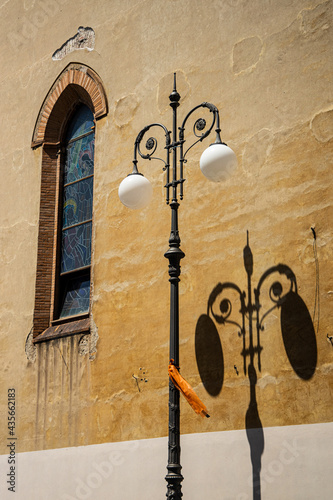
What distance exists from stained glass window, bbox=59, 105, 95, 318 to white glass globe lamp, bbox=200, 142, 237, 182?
401 cm

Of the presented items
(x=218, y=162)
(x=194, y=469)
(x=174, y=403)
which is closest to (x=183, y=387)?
(x=174, y=403)

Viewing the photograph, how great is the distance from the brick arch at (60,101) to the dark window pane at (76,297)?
247cm

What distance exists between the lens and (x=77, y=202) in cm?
1102

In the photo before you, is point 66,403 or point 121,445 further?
point 66,403

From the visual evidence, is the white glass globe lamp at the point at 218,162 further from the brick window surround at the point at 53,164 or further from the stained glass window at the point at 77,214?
the stained glass window at the point at 77,214

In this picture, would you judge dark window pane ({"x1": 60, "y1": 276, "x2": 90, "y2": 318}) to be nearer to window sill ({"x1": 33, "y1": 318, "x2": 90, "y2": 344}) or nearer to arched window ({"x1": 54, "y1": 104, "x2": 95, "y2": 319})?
arched window ({"x1": 54, "y1": 104, "x2": 95, "y2": 319})

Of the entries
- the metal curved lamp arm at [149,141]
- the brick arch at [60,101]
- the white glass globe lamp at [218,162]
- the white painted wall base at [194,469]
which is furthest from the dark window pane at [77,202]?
the white glass globe lamp at [218,162]

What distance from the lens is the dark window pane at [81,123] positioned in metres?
11.3

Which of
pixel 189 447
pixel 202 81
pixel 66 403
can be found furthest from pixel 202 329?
pixel 202 81

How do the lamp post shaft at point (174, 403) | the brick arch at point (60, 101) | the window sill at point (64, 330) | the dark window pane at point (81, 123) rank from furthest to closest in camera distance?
the dark window pane at point (81, 123), the brick arch at point (60, 101), the window sill at point (64, 330), the lamp post shaft at point (174, 403)

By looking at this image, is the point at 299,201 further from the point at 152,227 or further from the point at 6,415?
the point at 6,415

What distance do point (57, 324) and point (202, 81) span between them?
4015 mm

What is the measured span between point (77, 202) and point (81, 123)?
1367mm

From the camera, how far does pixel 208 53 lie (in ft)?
30.0
